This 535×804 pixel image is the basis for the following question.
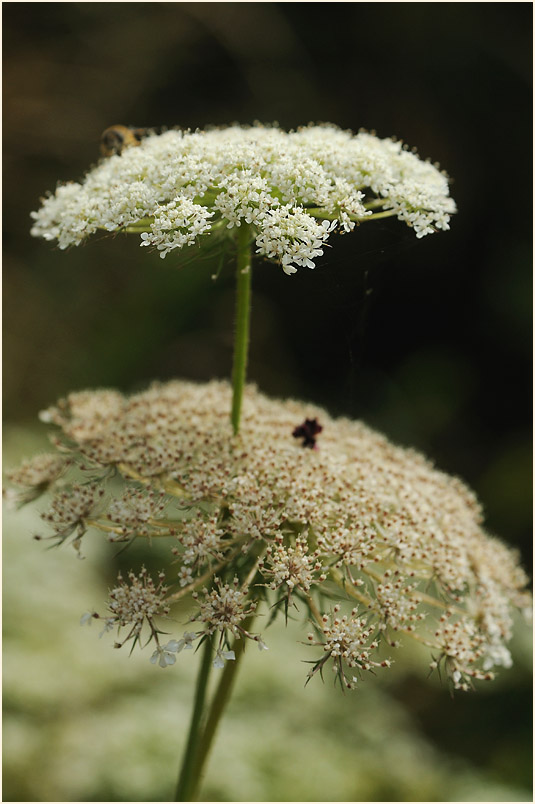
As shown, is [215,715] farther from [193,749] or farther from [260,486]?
[260,486]

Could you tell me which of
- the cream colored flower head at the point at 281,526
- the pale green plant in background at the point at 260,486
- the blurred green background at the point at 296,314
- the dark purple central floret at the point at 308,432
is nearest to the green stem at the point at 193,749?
the pale green plant in background at the point at 260,486

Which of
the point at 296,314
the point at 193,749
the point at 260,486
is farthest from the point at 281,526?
the point at 296,314

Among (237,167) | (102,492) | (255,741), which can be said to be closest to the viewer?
(237,167)

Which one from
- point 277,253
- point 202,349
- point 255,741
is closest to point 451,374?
point 202,349

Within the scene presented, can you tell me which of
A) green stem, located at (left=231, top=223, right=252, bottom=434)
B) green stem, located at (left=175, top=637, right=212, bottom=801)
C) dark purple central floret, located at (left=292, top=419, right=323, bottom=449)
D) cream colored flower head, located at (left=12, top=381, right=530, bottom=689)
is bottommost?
green stem, located at (left=175, top=637, right=212, bottom=801)

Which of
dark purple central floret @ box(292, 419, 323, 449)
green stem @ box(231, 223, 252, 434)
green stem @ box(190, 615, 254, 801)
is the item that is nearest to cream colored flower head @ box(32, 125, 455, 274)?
green stem @ box(231, 223, 252, 434)

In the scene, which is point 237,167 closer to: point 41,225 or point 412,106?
point 41,225

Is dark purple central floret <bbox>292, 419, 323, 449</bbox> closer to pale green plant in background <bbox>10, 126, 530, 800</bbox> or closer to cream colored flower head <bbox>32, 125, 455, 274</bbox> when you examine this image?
pale green plant in background <bbox>10, 126, 530, 800</bbox>
